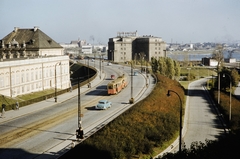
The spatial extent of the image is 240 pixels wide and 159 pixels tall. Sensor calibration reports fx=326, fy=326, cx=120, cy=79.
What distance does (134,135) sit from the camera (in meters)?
25.8

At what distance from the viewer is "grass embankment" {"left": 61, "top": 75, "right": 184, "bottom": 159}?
21.3m

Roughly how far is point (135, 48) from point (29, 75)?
10170 cm

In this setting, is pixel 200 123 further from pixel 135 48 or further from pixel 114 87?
pixel 135 48

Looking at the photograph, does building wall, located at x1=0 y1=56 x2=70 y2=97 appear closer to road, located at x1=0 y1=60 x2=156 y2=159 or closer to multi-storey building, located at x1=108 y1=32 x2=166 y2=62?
road, located at x1=0 y1=60 x2=156 y2=159

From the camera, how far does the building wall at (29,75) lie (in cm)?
5104

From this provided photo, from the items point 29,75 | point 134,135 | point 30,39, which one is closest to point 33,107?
point 134,135

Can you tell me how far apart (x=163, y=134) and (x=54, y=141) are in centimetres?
1009

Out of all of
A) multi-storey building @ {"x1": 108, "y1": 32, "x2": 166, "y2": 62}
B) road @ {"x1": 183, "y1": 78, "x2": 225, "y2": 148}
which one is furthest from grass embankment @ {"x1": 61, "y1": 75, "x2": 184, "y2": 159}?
multi-storey building @ {"x1": 108, "y1": 32, "x2": 166, "y2": 62}

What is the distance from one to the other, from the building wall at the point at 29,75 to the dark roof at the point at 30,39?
556 cm

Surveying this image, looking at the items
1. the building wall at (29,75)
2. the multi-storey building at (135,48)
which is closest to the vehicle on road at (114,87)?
the building wall at (29,75)

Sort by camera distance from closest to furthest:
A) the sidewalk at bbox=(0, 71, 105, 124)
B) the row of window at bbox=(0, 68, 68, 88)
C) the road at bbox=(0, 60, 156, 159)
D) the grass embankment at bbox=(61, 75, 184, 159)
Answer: the grass embankment at bbox=(61, 75, 184, 159) → the road at bbox=(0, 60, 156, 159) → the sidewalk at bbox=(0, 71, 105, 124) → the row of window at bbox=(0, 68, 68, 88)

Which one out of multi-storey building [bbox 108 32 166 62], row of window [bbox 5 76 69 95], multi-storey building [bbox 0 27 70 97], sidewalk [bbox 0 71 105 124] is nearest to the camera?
sidewalk [bbox 0 71 105 124]

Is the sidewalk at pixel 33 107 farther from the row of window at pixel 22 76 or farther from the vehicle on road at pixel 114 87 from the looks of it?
the row of window at pixel 22 76

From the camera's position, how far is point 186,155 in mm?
18844
